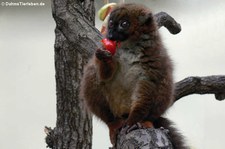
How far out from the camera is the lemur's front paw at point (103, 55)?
5.21ft

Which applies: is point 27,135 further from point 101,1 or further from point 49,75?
point 101,1

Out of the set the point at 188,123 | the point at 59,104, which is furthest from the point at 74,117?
the point at 188,123

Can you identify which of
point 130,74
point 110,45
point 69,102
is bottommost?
point 69,102

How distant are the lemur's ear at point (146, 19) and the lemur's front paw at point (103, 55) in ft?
0.66

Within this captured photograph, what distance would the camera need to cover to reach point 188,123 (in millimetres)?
3316

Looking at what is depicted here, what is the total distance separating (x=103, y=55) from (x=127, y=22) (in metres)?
0.18

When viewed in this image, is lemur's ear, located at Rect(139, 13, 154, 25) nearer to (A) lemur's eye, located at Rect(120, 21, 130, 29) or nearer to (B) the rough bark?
(A) lemur's eye, located at Rect(120, 21, 130, 29)

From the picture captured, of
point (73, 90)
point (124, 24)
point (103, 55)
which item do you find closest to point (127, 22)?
point (124, 24)

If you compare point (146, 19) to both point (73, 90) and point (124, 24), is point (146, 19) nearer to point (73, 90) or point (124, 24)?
point (124, 24)

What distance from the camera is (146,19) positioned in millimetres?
1734

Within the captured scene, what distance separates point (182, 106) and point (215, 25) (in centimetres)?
65

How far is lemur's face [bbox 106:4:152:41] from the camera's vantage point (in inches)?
66.0

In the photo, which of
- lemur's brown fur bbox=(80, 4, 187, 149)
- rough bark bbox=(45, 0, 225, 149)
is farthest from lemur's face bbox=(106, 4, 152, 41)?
rough bark bbox=(45, 0, 225, 149)

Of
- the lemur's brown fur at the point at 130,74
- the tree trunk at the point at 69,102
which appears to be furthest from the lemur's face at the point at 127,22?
the tree trunk at the point at 69,102
